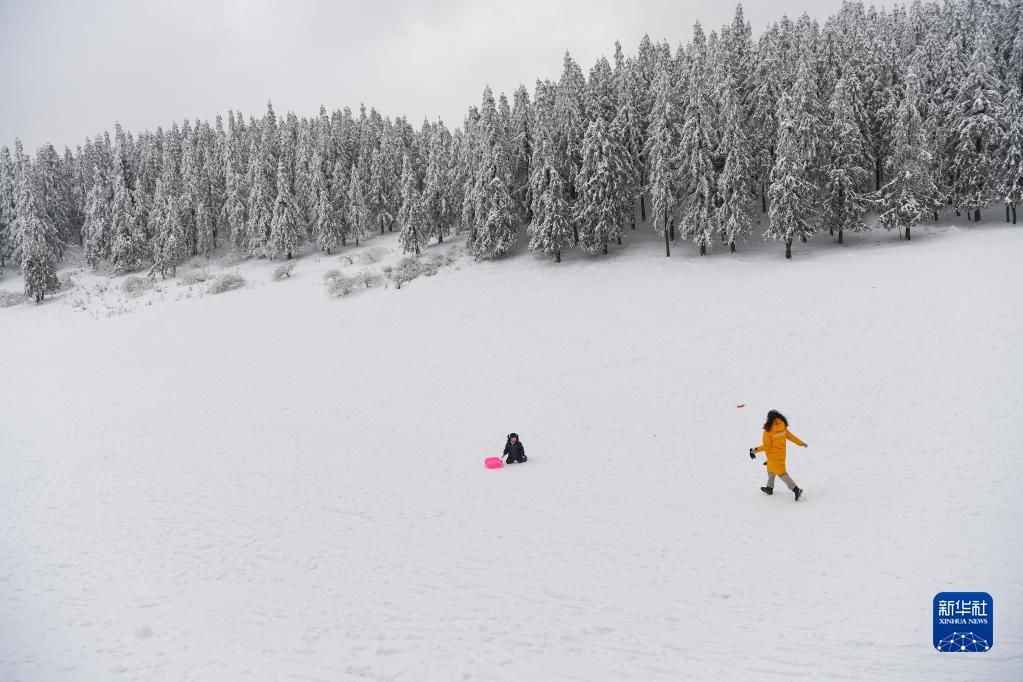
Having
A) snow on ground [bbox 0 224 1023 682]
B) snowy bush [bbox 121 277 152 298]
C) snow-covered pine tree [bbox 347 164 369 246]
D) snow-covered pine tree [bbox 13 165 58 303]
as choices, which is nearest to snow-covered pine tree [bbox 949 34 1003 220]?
snow on ground [bbox 0 224 1023 682]

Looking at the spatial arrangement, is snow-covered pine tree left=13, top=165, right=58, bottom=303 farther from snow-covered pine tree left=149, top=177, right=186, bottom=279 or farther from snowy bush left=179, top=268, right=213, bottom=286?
snowy bush left=179, top=268, right=213, bottom=286

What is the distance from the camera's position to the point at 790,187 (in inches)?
1585

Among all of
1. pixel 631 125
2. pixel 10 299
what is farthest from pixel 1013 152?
pixel 10 299

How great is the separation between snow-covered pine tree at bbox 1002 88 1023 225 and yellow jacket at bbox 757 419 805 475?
41336mm

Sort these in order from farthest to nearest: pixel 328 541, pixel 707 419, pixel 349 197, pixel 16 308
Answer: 1. pixel 349 197
2. pixel 16 308
3. pixel 707 419
4. pixel 328 541

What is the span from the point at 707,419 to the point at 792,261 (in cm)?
2672

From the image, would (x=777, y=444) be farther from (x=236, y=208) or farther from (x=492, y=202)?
(x=236, y=208)

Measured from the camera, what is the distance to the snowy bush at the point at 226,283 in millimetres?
52719

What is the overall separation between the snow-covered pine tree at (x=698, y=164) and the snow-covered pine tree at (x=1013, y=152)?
63.5ft

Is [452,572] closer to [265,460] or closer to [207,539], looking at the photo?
[207,539]

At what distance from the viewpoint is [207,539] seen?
11625 mm

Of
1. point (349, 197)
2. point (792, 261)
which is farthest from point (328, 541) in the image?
point (349, 197)

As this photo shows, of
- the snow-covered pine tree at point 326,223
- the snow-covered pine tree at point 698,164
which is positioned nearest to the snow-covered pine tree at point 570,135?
the snow-covered pine tree at point 698,164

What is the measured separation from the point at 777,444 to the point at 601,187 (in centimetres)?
3763
